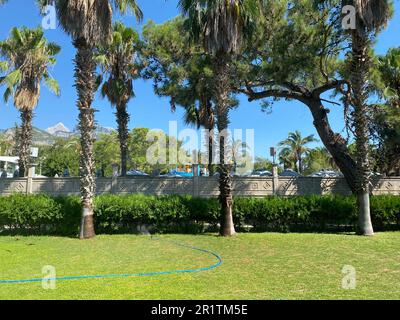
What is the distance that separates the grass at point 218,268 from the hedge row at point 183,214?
3.27 feet

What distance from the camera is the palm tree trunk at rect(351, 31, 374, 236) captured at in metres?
12.1

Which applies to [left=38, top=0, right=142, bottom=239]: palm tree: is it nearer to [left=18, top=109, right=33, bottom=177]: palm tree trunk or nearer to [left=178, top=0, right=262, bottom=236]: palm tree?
[left=178, top=0, right=262, bottom=236]: palm tree

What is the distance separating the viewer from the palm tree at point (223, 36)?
11719 mm

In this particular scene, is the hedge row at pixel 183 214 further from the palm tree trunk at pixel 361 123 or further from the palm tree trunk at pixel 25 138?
the palm tree trunk at pixel 25 138

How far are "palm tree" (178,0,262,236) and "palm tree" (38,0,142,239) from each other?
2793 millimetres

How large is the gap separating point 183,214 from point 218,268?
582cm

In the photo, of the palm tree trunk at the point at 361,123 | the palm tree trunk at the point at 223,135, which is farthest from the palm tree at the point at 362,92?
the palm tree trunk at the point at 223,135

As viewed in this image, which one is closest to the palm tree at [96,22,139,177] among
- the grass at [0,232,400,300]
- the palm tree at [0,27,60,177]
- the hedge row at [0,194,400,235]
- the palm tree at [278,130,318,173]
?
the palm tree at [0,27,60,177]

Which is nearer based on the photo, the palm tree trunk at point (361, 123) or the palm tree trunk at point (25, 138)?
the palm tree trunk at point (361, 123)

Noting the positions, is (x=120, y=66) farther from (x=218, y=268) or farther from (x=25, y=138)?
(x=218, y=268)

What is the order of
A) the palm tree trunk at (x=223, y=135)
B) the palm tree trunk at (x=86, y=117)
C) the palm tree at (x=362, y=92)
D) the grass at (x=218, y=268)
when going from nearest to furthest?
the grass at (x=218, y=268) → the palm tree at (x=362, y=92) → the palm tree trunk at (x=223, y=135) → the palm tree trunk at (x=86, y=117)

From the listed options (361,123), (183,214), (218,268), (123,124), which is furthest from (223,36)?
(123,124)
